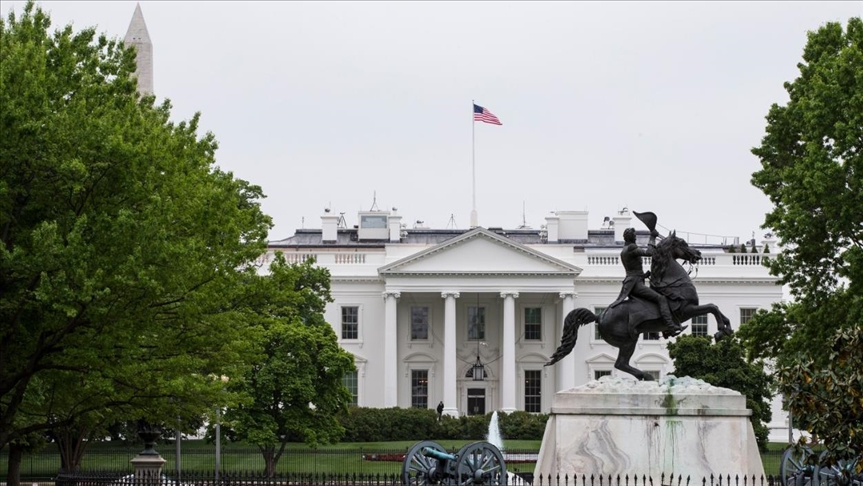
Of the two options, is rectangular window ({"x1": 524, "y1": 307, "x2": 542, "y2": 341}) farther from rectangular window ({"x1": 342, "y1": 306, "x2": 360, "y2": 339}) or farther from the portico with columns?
rectangular window ({"x1": 342, "y1": 306, "x2": 360, "y2": 339})

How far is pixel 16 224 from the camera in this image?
81.6 ft

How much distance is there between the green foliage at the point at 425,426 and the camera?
224 ft

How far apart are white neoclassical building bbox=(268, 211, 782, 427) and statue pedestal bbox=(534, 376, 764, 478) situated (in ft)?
185

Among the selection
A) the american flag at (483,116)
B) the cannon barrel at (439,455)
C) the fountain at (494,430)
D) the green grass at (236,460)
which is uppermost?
the american flag at (483,116)

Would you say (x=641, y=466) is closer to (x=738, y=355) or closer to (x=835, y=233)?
(x=835, y=233)

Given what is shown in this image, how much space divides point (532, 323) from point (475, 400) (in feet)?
17.5

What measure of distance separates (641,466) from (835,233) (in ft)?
48.1

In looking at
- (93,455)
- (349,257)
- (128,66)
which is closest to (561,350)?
(128,66)

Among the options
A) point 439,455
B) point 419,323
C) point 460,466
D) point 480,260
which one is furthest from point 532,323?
point 460,466

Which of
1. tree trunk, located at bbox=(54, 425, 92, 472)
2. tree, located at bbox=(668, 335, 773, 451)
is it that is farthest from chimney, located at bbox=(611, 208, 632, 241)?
tree trunk, located at bbox=(54, 425, 92, 472)

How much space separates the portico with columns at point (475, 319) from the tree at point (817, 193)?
41.2m

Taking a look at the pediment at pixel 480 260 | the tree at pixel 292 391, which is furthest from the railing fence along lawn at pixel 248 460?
the pediment at pixel 480 260

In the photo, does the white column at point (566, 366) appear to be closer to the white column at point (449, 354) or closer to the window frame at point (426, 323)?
Answer: the white column at point (449, 354)

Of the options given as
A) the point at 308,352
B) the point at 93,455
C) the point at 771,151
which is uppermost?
the point at 771,151
